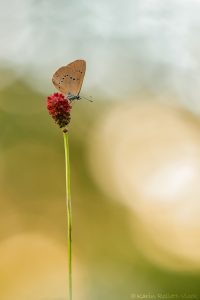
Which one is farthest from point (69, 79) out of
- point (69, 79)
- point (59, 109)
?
point (59, 109)

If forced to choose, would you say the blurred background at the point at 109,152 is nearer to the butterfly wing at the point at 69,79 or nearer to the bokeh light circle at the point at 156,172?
the bokeh light circle at the point at 156,172

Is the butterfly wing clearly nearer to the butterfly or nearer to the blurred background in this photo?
the butterfly

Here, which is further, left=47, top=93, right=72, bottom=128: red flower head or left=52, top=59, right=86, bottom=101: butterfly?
left=52, top=59, right=86, bottom=101: butterfly

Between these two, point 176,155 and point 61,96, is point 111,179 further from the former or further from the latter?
point 61,96

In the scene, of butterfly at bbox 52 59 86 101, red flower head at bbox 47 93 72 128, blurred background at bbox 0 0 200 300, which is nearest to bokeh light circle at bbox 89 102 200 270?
blurred background at bbox 0 0 200 300

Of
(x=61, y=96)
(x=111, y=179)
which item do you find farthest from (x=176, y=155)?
(x=61, y=96)

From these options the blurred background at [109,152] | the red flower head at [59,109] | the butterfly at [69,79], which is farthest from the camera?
the blurred background at [109,152]

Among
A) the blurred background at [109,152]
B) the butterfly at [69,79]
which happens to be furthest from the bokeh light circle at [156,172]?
the butterfly at [69,79]

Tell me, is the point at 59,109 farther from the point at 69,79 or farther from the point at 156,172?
the point at 156,172
